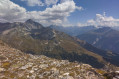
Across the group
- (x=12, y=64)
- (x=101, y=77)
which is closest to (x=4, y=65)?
(x=12, y=64)

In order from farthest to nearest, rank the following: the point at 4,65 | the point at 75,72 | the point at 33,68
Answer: the point at 4,65 < the point at 33,68 < the point at 75,72

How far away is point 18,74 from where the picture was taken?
117 feet

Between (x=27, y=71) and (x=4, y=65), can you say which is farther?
(x=4, y=65)

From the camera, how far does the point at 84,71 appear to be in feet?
116

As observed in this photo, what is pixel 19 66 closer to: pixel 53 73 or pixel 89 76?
pixel 53 73

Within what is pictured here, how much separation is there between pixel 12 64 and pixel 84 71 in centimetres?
2577

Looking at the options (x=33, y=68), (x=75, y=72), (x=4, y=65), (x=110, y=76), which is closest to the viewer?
(x=110, y=76)

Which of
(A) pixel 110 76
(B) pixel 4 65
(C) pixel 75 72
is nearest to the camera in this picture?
(A) pixel 110 76

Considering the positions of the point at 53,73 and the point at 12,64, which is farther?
the point at 12,64

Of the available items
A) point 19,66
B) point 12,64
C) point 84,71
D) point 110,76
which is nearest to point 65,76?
point 84,71

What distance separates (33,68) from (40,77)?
23.1ft

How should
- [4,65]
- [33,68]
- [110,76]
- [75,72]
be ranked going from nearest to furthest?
[110,76] < [75,72] < [33,68] < [4,65]

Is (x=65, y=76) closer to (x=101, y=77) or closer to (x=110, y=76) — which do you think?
(x=101, y=77)

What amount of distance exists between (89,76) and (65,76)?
6.72 meters
